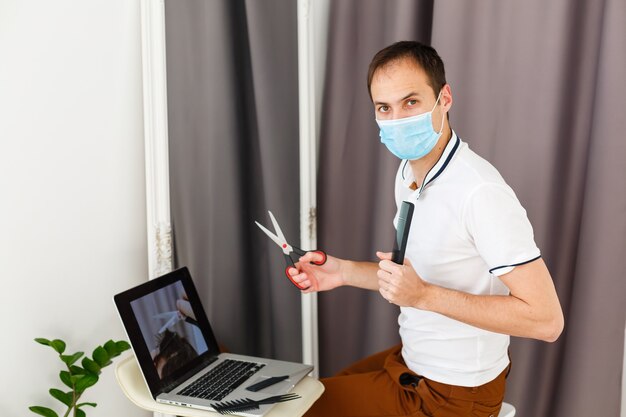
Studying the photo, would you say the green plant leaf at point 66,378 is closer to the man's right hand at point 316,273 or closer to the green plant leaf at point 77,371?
the green plant leaf at point 77,371

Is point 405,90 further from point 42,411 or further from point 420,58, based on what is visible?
point 42,411

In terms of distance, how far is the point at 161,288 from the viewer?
4.73 feet

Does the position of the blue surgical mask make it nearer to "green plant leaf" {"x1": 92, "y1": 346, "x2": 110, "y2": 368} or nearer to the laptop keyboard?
the laptop keyboard

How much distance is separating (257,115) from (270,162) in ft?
0.46

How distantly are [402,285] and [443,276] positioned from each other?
0.64 ft

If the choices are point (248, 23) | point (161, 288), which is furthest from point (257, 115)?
point (161, 288)

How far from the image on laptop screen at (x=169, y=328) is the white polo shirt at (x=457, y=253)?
50 cm

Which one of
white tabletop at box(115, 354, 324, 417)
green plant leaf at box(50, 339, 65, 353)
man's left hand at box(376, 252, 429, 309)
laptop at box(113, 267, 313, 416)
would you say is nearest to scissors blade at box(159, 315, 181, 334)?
laptop at box(113, 267, 313, 416)

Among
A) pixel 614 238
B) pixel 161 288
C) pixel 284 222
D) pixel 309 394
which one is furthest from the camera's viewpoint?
pixel 284 222

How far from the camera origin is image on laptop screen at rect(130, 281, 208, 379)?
4.44 feet

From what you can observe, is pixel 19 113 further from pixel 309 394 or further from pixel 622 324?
pixel 622 324

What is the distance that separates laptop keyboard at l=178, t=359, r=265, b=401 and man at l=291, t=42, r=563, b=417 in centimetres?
19

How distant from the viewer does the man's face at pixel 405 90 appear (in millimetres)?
1319

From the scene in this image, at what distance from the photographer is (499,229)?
1.16 meters
